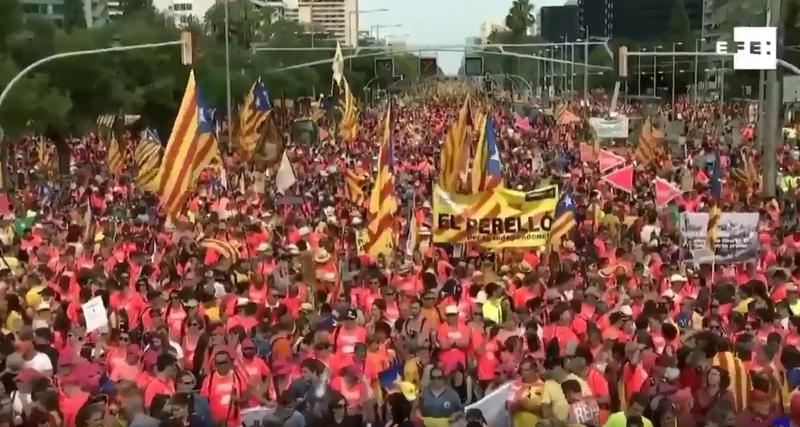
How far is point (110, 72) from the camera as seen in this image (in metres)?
42.7

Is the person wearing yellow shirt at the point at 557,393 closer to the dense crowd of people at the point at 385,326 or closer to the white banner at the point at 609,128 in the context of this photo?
the dense crowd of people at the point at 385,326

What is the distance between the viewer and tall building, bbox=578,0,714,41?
551ft

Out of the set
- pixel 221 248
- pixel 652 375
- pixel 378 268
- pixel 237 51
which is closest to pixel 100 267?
pixel 221 248

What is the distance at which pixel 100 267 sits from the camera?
15398mm

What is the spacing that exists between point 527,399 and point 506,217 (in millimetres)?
6961

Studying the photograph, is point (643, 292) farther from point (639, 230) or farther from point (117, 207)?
point (117, 207)

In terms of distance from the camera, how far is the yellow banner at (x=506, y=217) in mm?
15820

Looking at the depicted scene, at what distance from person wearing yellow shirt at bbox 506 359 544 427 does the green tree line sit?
2338 cm

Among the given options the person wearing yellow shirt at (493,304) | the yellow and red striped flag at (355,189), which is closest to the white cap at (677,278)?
the person wearing yellow shirt at (493,304)

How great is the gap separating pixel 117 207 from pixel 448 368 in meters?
14.6

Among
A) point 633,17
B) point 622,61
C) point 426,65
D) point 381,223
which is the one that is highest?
point 633,17

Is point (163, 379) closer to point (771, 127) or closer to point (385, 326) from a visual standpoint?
point (385, 326)

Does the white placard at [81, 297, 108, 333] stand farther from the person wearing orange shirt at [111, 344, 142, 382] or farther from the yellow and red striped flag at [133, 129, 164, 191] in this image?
the yellow and red striped flag at [133, 129, 164, 191]

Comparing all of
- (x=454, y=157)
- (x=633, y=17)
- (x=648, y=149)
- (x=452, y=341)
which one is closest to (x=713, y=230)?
(x=452, y=341)
